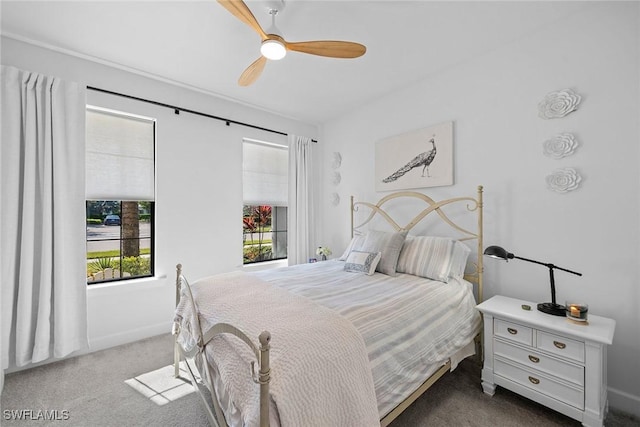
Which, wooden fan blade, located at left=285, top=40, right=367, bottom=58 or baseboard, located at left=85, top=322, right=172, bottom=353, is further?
baseboard, located at left=85, top=322, right=172, bottom=353

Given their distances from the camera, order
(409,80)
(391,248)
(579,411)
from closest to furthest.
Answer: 1. (579,411)
2. (391,248)
3. (409,80)

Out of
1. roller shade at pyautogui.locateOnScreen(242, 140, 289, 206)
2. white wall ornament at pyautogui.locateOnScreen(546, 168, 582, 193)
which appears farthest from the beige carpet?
roller shade at pyautogui.locateOnScreen(242, 140, 289, 206)

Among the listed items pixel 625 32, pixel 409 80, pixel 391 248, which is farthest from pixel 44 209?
pixel 625 32

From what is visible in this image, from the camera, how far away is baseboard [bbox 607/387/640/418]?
1825 millimetres

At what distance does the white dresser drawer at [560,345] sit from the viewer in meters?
1.63

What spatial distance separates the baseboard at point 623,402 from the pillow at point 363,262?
1.85 metres

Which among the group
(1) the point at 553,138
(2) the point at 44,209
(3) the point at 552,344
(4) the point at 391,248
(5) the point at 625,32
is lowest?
(3) the point at 552,344

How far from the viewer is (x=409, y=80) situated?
3.06m

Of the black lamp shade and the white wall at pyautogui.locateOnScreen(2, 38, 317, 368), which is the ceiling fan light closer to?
the white wall at pyautogui.locateOnScreen(2, 38, 317, 368)

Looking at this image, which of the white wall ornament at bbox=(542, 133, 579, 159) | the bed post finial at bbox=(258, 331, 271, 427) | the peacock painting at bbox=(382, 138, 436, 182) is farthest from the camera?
the peacock painting at bbox=(382, 138, 436, 182)

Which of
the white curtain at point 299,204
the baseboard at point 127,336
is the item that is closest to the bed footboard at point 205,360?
the baseboard at point 127,336

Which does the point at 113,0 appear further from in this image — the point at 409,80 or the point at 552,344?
the point at 552,344

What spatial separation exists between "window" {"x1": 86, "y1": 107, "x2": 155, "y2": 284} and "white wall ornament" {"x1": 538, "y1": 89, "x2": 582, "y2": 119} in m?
3.82

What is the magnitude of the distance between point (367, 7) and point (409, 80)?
126 centimetres
